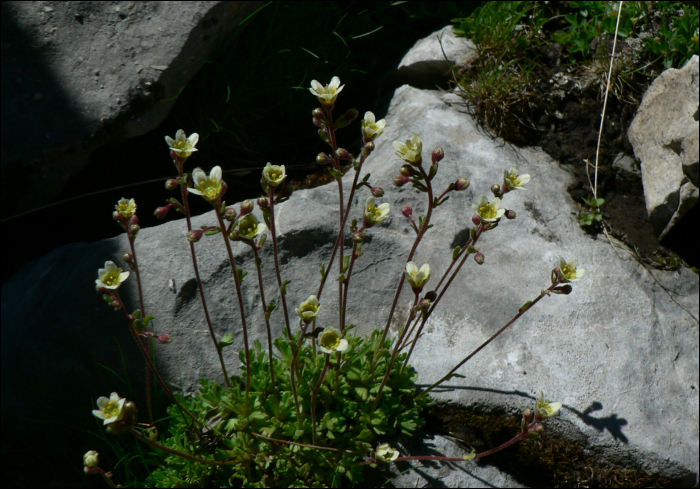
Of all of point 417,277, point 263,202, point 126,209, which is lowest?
point 417,277

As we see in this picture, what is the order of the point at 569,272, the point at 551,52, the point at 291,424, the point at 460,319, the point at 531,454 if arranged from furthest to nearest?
1. the point at 551,52
2. the point at 460,319
3. the point at 531,454
4. the point at 291,424
5. the point at 569,272

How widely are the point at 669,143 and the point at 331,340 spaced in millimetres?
2478

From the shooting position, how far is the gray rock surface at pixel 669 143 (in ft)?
10.2

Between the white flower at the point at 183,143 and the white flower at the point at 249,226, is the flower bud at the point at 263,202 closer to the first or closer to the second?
the white flower at the point at 249,226

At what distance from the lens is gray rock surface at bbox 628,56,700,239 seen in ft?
10.2

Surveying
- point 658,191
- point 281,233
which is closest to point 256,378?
point 281,233

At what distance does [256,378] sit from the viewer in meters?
2.67

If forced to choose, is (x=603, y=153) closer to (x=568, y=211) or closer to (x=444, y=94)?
(x=568, y=211)

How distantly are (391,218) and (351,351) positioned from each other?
830 mm

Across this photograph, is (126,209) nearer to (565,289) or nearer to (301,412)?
(301,412)

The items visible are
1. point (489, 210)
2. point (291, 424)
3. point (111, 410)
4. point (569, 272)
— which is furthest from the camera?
point (291, 424)

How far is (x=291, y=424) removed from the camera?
250cm

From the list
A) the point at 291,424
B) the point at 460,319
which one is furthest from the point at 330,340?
the point at 460,319

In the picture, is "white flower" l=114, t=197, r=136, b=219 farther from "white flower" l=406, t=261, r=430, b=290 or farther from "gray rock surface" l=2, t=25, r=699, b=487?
"white flower" l=406, t=261, r=430, b=290
